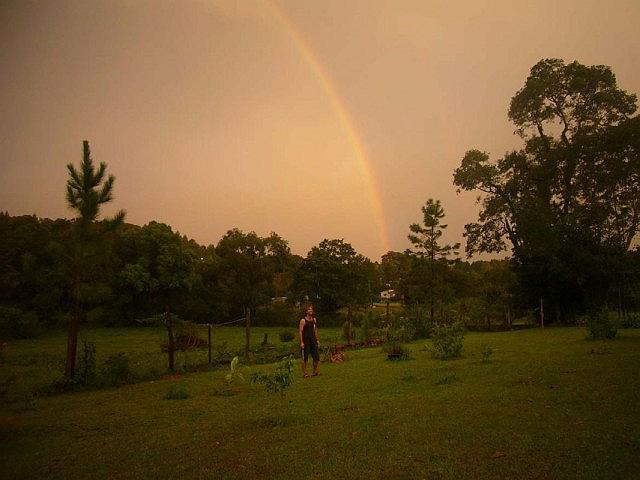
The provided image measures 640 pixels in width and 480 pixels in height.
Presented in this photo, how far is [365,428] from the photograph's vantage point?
7211mm

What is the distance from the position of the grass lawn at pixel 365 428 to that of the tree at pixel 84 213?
2663mm

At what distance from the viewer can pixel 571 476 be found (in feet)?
15.8

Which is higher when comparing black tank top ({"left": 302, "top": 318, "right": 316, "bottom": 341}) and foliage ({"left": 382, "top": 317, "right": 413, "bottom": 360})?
black tank top ({"left": 302, "top": 318, "right": 316, "bottom": 341})

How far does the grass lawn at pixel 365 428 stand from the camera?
18.0 ft

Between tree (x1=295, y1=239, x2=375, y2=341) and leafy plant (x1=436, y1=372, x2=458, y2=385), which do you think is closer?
leafy plant (x1=436, y1=372, x2=458, y2=385)

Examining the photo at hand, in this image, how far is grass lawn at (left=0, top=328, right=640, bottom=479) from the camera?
5.48m

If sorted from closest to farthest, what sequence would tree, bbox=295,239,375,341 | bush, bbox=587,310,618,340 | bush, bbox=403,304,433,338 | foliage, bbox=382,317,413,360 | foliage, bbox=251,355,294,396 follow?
foliage, bbox=251,355,294,396 → foliage, bbox=382,317,413,360 → bush, bbox=587,310,618,340 → bush, bbox=403,304,433,338 → tree, bbox=295,239,375,341

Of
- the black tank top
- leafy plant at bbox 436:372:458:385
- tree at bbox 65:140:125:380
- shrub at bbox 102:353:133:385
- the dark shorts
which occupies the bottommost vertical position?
shrub at bbox 102:353:133:385

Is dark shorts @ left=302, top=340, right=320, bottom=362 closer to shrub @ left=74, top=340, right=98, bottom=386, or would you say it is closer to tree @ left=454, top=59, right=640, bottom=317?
shrub @ left=74, top=340, right=98, bottom=386

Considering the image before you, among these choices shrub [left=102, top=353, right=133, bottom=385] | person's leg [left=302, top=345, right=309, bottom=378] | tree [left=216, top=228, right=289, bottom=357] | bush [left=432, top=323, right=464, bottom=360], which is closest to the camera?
person's leg [left=302, top=345, right=309, bottom=378]

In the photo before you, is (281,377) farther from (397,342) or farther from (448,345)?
(397,342)

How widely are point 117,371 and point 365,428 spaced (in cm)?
1110

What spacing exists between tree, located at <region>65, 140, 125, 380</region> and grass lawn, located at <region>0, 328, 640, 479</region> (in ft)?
8.74

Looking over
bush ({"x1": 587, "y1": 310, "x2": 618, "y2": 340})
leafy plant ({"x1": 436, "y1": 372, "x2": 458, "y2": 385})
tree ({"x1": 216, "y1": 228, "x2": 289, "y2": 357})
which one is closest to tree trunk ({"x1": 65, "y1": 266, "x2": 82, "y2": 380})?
leafy plant ({"x1": 436, "y1": 372, "x2": 458, "y2": 385})
